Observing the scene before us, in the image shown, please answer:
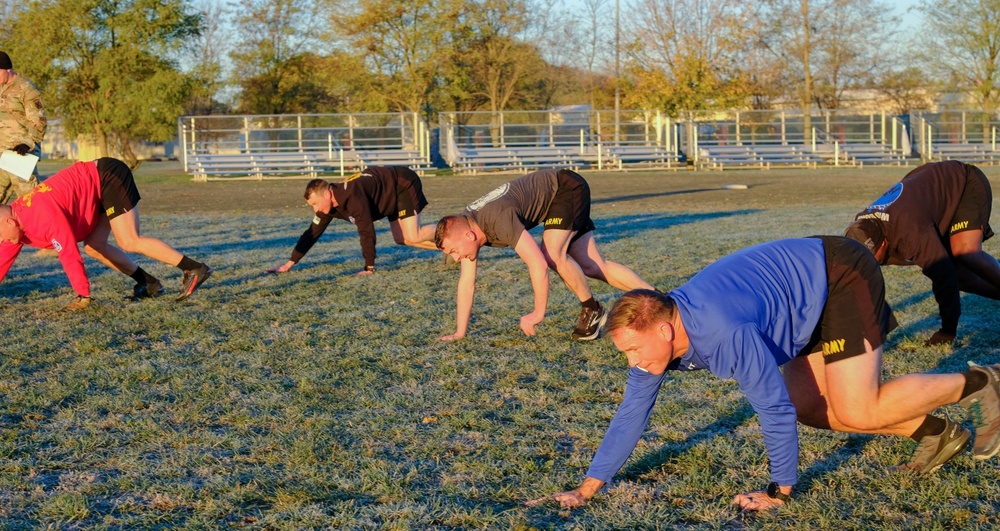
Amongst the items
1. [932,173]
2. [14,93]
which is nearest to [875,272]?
[932,173]

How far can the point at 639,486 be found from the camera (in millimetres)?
4215

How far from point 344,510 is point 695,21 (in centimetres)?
4584

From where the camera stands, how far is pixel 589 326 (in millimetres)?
7242

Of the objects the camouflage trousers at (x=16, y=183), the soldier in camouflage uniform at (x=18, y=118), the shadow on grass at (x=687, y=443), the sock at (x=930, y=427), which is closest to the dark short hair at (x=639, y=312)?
the shadow on grass at (x=687, y=443)

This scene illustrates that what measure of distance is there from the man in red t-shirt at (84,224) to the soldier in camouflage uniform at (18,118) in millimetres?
2060

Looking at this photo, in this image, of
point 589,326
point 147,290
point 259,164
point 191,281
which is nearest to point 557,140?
point 259,164

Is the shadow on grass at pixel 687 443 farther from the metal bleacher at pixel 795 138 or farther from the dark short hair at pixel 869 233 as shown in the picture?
the metal bleacher at pixel 795 138

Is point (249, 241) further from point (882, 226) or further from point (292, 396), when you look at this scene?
point (882, 226)

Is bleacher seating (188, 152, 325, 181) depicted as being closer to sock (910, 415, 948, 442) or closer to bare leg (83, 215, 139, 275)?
bare leg (83, 215, 139, 275)

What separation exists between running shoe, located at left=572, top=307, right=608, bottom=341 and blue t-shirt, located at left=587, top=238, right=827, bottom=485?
128 inches

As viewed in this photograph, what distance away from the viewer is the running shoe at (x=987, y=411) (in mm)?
4137

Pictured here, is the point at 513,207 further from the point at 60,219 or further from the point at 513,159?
the point at 513,159

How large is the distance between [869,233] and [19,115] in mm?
8432

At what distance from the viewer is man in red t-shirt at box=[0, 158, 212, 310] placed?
801 centimetres
